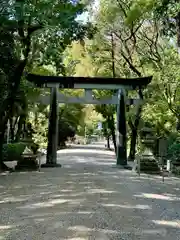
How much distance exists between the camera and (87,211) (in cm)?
798

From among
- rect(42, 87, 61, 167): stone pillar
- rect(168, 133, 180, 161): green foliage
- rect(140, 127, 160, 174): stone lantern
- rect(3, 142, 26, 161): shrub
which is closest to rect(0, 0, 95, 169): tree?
rect(42, 87, 61, 167): stone pillar

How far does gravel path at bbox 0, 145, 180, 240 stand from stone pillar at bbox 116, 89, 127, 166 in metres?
7.61

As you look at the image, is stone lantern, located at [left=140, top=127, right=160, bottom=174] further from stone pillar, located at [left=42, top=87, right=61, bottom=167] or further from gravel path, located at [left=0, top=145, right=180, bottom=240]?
gravel path, located at [left=0, top=145, right=180, bottom=240]

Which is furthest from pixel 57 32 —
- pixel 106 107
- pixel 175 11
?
pixel 106 107

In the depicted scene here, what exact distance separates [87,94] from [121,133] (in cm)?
271

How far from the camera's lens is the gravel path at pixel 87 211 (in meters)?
6.35

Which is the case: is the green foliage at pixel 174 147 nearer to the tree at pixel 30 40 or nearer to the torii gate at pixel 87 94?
the torii gate at pixel 87 94

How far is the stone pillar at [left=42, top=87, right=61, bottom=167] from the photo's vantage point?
20359mm

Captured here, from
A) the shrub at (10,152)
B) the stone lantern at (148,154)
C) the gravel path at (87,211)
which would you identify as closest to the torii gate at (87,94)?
the stone lantern at (148,154)

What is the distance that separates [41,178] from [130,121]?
50.0ft

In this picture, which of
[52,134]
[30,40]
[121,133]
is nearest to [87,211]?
[30,40]

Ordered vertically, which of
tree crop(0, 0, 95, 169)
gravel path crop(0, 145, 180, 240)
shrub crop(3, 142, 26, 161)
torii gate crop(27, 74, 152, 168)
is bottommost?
gravel path crop(0, 145, 180, 240)

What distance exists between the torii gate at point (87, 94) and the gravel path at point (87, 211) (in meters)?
7.65

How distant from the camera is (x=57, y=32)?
15.8 m
